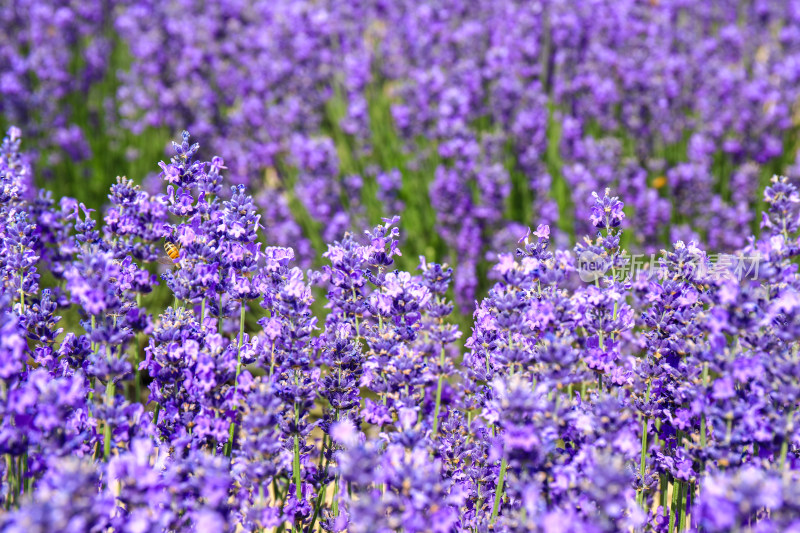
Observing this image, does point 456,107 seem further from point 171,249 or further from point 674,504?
point 674,504

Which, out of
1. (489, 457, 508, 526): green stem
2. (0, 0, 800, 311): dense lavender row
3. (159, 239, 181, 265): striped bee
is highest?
(0, 0, 800, 311): dense lavender row

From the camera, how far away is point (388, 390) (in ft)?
5.61

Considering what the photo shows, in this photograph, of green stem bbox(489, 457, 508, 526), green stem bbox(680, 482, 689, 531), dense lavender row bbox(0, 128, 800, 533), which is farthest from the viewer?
green stem bbox(680, 482, 689, 531)

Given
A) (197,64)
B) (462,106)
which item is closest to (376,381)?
(462,106)

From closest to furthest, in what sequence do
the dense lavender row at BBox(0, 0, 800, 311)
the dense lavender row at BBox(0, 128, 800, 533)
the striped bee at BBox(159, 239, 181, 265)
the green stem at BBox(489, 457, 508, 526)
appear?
the dense lavender row at BBox(0, 128, 800, 533)
the green stem at BBox(489, 457, 508, 526)
the striped bee at BBox(159, 239, 181, 265)
the dense lavender row at BBox(0, 0, 800, 311)

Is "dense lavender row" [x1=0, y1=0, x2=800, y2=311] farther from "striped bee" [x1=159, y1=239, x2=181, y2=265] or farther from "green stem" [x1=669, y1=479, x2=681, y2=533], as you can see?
"green stem" [x1=669, y1=479, x2=681, y2=533]

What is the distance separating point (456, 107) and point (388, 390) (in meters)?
2.90

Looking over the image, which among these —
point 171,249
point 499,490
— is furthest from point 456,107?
point 499,490

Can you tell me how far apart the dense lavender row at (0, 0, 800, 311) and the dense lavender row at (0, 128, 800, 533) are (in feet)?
6.32

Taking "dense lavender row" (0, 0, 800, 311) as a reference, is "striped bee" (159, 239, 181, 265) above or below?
below

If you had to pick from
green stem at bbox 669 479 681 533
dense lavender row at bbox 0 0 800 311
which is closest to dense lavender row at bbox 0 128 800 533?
green stem at bbox 669 479 681 533

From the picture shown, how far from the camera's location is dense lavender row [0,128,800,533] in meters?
1.36

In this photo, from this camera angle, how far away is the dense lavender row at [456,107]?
4.10m

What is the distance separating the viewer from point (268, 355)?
1793mm
